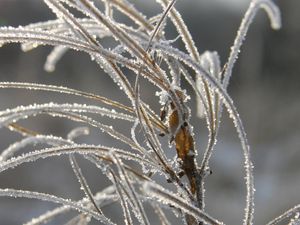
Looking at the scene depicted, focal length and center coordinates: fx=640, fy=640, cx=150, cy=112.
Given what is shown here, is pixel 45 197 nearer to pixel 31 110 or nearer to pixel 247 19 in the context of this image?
pixel 31 110

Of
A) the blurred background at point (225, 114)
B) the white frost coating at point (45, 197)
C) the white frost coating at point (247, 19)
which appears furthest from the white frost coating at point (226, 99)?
the blurred background at point (225, 114)

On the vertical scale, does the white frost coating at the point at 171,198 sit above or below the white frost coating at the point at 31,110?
below

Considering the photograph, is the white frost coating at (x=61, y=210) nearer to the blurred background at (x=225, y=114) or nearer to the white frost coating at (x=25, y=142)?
the white frost coating at (x=25, y=142)

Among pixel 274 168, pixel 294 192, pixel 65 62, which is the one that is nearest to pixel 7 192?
pixel 294 192

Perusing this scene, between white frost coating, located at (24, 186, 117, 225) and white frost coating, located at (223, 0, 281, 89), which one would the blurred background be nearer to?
white frost coating, located at (24, 186, 117, 225)

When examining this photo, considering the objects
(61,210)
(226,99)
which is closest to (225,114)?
(61,210)

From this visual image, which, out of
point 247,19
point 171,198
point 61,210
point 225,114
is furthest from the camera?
point 225,114

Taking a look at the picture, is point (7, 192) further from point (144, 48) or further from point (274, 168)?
point (274, 168)

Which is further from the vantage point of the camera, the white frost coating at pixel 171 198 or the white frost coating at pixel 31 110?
the white frost coating at pixel 31 110
